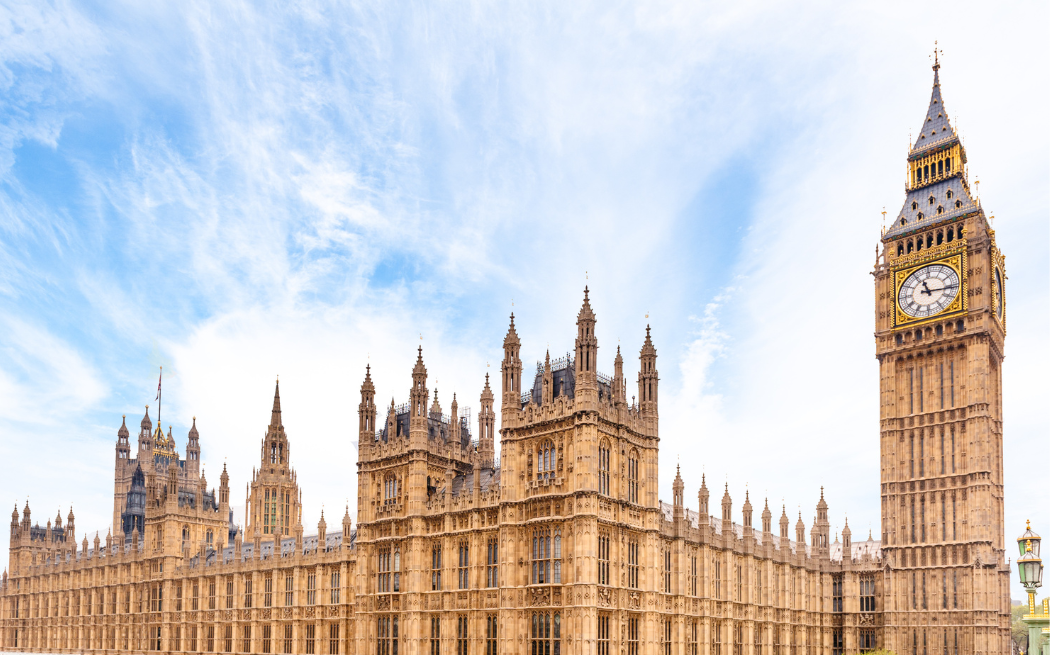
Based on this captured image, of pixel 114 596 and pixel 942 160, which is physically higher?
pixel 942 160

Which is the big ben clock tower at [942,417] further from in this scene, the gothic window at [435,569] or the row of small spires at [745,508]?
the gothic window at [435,569]

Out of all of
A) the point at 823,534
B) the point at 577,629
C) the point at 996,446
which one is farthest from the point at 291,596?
the point at 996,446

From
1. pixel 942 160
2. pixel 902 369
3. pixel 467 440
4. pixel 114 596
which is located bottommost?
pixel 114 596

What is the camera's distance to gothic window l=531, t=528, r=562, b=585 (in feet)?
216

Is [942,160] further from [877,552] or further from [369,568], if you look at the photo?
[369,568]

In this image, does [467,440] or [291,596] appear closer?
[467,440]

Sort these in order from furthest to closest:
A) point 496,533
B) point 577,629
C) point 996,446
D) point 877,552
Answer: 1. point 877,552
2. point 996,446
3. point 496,533
4. point 577,629

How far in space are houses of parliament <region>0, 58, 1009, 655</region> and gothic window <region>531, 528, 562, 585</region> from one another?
15 cm

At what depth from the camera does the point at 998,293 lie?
349 ft

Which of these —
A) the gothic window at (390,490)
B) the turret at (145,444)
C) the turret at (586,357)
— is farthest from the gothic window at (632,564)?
the turret at (145,444)

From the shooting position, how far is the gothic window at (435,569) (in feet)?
245

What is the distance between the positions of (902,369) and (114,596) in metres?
105

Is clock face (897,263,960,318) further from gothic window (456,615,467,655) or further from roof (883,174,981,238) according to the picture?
gothic window (456,615,467,655)

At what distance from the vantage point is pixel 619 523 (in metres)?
66.7
